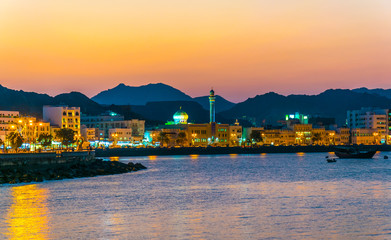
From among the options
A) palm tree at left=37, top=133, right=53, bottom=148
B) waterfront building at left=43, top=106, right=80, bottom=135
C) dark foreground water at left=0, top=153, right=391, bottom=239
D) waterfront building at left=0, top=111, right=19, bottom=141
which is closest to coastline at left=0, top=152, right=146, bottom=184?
dark foreground water at left=0, top=153, right=391, bottom=239

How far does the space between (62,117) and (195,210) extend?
145m

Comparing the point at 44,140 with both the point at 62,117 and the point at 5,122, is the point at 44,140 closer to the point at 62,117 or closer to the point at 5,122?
the point at 5,122

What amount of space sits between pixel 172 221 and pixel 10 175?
35.3 m

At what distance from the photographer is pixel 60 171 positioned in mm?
80062

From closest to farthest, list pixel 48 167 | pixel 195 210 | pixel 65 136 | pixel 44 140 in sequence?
pixel 195 210
pixel 48 167
pixel 44 140
pixel 65 136

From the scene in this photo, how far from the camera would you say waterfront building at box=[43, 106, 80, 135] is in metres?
187

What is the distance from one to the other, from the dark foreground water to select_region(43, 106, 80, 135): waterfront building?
11831 centimetres

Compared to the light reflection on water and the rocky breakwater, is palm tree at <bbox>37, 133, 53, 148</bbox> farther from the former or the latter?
the light reflection on water

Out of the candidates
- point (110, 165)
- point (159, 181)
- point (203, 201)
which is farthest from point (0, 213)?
point (110, 165)

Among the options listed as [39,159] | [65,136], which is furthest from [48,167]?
[65,136]

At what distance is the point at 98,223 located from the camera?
41.2 metres

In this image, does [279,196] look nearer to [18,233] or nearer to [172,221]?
[172,221]

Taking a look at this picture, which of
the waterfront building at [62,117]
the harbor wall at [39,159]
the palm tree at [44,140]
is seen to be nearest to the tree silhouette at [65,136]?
the palm tree at [44,140]

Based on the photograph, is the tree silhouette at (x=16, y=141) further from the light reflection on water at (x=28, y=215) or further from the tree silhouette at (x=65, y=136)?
the light reflection on water at (x=28, y=215)
